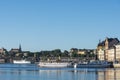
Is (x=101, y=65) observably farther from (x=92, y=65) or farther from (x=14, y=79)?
(x=14, y=79)

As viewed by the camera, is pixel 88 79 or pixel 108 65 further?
pixel 108 65

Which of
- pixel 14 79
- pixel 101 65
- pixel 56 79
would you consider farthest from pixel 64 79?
pixel 101 65

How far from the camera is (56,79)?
76.5 metres

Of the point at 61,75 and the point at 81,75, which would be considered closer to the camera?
the point at 61,75

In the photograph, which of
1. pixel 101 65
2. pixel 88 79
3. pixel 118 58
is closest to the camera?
pixel 88 79

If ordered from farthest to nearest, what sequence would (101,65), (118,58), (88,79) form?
1. (118,58)
2. (101,65)
3. (88,79)

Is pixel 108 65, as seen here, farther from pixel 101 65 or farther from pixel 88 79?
pixel 88 79

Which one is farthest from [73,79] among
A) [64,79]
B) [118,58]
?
[118,58]

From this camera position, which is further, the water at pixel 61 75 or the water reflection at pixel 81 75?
the water at pixel 61 75

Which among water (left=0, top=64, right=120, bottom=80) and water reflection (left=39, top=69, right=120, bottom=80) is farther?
water (left=0, top=64, right=120, bottom=80)

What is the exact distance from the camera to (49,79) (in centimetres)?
7669

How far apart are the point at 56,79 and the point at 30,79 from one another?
3809 millimetres

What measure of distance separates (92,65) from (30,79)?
83923 mm

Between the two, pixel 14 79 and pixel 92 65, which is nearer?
pixel 14 79
